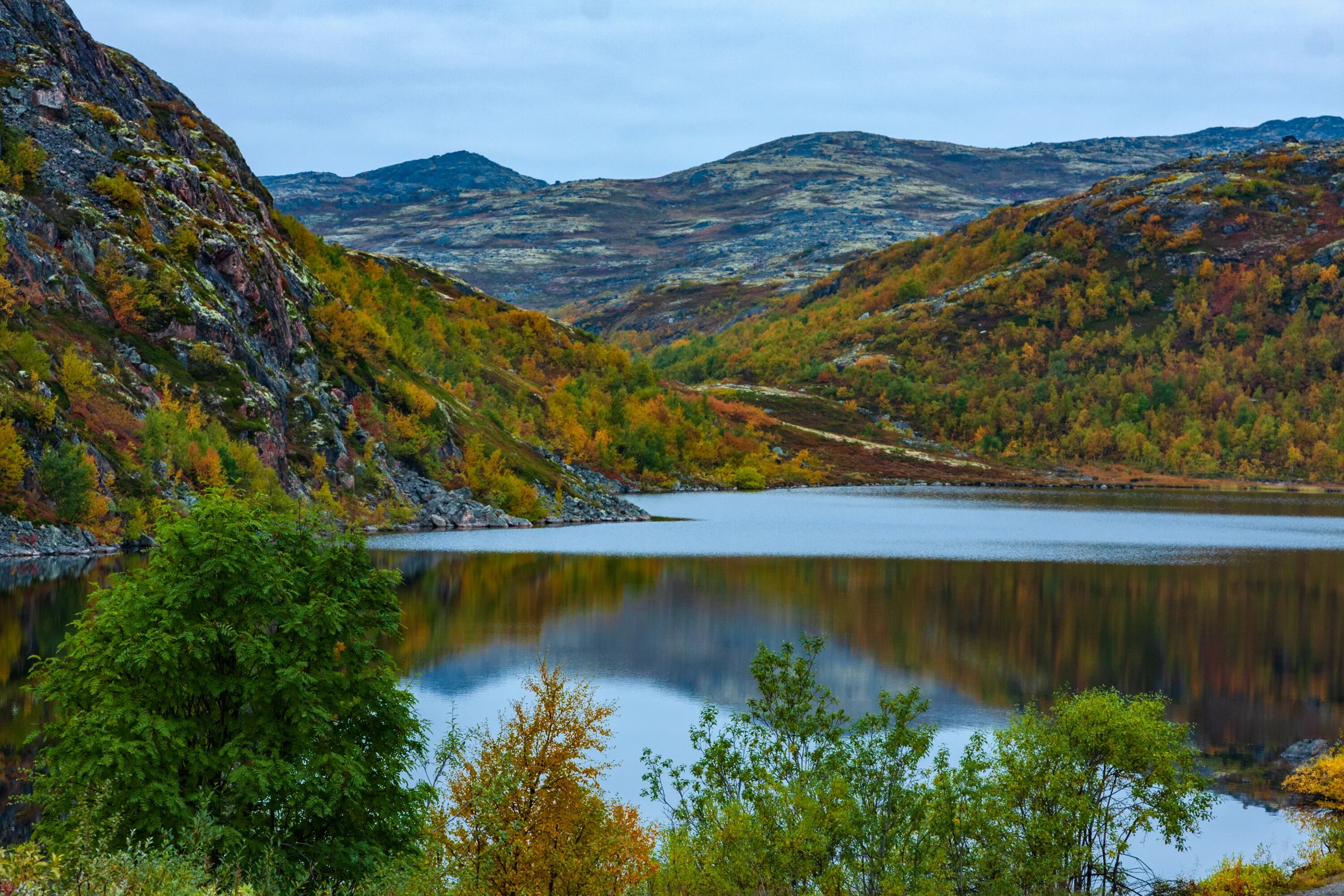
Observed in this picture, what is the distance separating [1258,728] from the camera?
149ft

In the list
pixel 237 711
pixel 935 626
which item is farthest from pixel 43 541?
pixel 237 711

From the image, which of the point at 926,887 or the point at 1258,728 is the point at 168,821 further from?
the point at 1258,728

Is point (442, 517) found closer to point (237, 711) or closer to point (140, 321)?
point (140, 321)

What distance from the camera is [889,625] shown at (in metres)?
65.8

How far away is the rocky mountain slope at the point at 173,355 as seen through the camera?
84.5 meters

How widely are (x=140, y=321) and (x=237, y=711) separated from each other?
88.4 m

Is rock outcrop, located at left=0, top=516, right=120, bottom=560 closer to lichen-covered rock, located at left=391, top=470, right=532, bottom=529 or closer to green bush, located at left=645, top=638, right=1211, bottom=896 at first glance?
lichen-covered rock, located at left=391, top=470, right=532, bottom=529

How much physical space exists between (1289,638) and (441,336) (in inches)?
5695

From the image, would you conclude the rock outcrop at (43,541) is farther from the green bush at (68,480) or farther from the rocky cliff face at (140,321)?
the green bush at (68,480)

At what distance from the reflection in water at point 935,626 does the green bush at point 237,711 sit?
22.4 meters

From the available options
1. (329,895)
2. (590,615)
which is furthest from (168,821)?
(590,615)

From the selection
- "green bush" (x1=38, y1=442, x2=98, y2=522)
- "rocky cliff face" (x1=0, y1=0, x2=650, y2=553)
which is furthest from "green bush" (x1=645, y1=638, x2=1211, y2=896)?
"rocky cliff face" (x1=0, y1=0, x2=650, y2=553)

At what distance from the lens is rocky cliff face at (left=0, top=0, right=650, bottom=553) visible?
86188mm

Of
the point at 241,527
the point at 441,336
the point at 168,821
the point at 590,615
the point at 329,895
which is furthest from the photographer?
the point at 441,336
